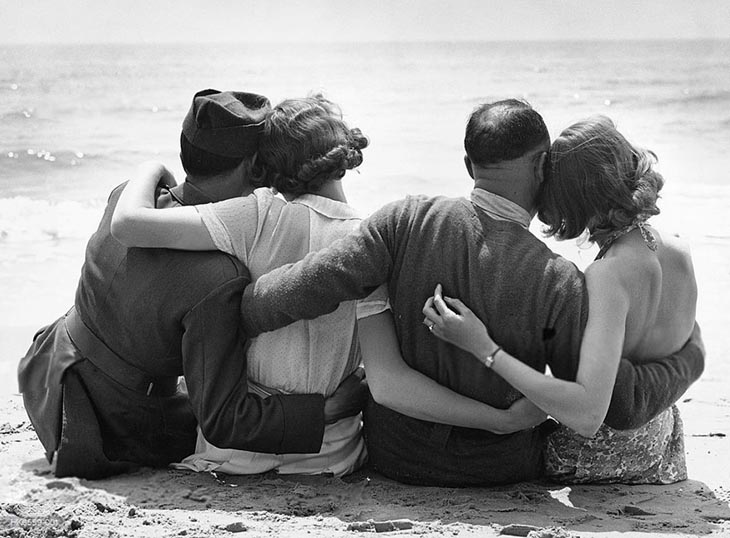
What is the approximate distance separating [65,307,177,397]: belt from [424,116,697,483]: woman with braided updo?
0.88 metres

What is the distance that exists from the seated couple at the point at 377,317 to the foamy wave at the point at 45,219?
244 inches

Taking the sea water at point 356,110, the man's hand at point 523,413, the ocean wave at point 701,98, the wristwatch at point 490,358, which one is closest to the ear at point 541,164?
the wristwatch at point 490,358

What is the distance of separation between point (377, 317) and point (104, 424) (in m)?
0.89

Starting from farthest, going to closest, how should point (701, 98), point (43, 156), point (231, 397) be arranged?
point (701, 98)
point (43, 156)
point (231, 397)

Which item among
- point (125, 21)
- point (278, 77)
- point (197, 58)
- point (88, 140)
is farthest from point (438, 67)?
point (88, 140)

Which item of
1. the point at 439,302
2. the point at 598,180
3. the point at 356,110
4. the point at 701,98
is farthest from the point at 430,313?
the point at 701,98

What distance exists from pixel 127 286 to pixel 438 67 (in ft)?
73.7

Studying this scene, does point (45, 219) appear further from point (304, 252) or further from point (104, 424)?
point (304, 252)

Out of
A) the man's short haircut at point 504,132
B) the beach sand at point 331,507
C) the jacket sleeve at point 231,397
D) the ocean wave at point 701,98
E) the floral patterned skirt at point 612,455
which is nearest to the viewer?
the beach sand at point 331,507

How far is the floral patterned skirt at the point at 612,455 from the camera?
8.87ft

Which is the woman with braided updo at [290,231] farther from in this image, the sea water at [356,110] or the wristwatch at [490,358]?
the sea water at [356,110]

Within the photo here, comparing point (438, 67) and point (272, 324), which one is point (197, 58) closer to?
point (438, 67)

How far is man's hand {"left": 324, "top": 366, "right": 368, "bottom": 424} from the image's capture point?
2.73m

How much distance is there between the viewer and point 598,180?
2.49 meters
